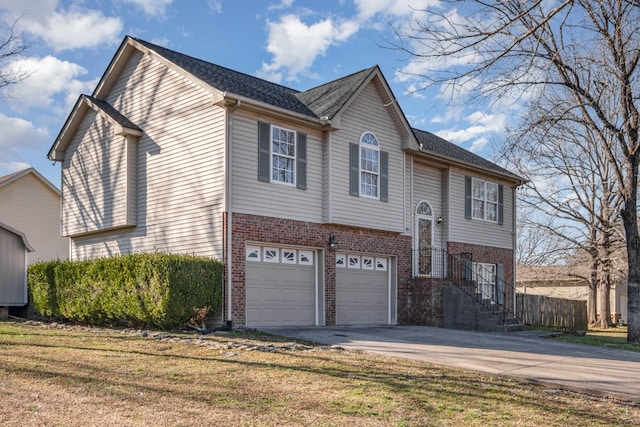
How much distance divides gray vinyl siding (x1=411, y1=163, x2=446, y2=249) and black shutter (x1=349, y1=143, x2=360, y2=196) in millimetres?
3578

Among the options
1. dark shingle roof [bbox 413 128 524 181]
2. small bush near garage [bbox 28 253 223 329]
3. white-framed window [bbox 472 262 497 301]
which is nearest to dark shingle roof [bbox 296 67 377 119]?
dark shingle roof [bbox 413 128 524 181]

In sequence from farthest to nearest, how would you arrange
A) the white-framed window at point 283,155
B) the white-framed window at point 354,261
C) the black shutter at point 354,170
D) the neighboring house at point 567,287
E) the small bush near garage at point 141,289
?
the neighboring house at point 567,287
the white-framed window at point 354,261
the black shutter at point 354,170
the white-framed window at point 283,155
the small bush near garage at point 141,289

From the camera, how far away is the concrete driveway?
Result: 34.8 ft

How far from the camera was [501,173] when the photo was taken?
24422 millimetres

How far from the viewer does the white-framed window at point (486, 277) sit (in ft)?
76.8

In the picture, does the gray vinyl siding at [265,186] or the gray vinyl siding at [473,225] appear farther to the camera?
the gray vinyl siding at [473,225]

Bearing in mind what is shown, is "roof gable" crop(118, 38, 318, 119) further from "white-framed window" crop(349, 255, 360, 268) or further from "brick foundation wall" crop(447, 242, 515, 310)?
"brick foundation wall" crop(447, 242, 515, 310)

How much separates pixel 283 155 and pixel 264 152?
671 millimetres

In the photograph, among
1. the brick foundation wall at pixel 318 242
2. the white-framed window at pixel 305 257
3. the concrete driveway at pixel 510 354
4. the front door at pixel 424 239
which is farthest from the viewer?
the front door at pixel 424 239

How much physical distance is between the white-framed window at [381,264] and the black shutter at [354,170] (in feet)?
8.50

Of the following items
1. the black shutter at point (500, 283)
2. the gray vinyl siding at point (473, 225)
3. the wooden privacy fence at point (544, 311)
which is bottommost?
the wooden privacy fence at point (544, 311)

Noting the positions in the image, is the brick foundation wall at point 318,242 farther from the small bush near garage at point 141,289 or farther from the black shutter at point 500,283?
the black shutter at point 500,283

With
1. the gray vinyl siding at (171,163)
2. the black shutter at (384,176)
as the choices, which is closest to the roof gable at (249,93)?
the gray vinyl siding at (171,163)

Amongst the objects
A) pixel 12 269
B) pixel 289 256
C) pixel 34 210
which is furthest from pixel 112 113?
pixel 34 210
